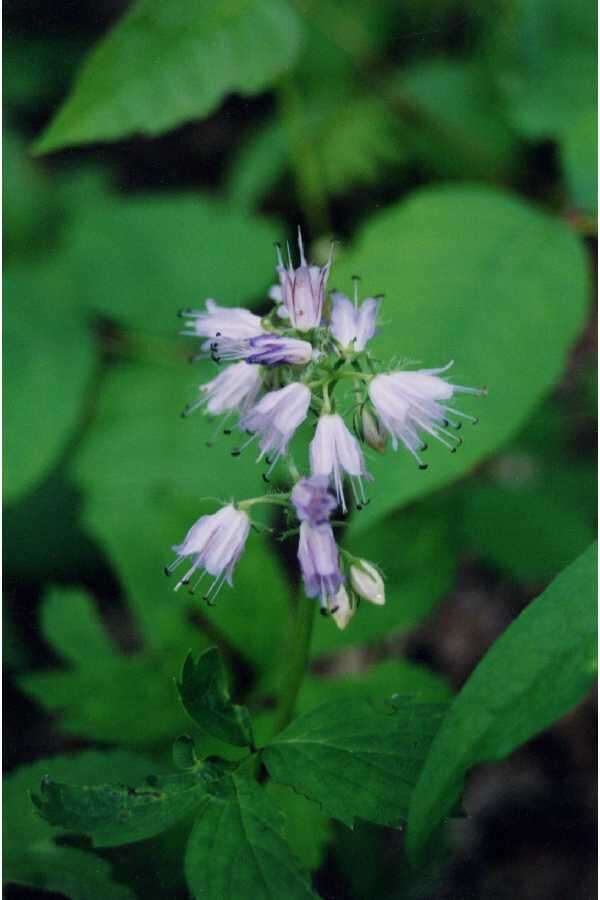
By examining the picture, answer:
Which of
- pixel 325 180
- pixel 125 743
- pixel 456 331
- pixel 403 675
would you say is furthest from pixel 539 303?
pixel 325 180

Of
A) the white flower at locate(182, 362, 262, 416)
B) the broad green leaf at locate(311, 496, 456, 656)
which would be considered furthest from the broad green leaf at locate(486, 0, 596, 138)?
the white flower at locate(182, 362, 262, 416)

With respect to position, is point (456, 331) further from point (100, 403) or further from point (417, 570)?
point (100, 403)

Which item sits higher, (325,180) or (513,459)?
(325,180)

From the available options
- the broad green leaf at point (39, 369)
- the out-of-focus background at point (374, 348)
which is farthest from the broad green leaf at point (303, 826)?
the broad green leaf at point (39, 369)

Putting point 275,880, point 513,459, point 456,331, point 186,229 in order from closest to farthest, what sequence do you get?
point 275,880, point 456,331, point 186,229, point 513,459

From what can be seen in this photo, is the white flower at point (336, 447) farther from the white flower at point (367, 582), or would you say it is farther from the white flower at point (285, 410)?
the white flower at point (367, 582)

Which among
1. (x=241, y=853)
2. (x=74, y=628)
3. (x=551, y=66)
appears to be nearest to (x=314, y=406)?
(x=241, y=853)

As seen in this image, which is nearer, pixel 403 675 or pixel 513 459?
pixel 403 675

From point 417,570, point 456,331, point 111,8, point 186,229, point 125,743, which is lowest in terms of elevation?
point 125,743
